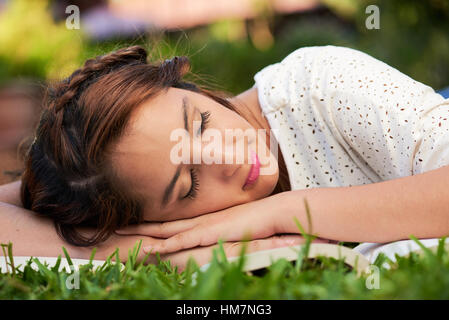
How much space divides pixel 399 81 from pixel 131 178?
1.00m

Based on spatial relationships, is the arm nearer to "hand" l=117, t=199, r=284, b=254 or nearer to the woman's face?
"hand" l=117, t=199, r=284, b=254

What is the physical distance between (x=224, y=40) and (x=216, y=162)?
5.41 meters

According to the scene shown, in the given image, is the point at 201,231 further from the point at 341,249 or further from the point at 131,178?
the point at 341,249

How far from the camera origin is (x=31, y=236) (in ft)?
6.12

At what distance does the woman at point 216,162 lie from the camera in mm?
1594

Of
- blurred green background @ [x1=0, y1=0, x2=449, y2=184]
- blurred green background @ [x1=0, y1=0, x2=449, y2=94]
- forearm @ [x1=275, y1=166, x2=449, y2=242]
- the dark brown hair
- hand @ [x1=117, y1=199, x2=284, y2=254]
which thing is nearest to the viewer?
forearm @ [x1=275, y1=166, x2=449, y2=242]

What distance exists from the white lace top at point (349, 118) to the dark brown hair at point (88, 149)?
1.65ft

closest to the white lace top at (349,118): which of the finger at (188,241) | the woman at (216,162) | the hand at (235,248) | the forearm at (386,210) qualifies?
the woman at (216,162)

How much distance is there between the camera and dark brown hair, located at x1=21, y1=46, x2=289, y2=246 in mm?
1813

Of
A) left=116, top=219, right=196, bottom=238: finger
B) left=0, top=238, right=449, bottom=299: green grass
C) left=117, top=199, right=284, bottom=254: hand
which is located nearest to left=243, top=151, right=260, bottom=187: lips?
left=117, top=199, right=284, bottom=254: hand

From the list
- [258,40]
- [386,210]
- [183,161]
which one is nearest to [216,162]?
[183,161]

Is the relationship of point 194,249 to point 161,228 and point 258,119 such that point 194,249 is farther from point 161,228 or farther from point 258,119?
point 258,119

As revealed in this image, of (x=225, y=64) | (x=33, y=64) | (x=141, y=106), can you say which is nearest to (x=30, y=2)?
(x=33, y=64)

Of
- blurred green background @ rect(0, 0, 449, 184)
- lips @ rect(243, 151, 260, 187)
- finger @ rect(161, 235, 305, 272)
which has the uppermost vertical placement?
blurred green background @ rect(0, 0, 449, 184)
